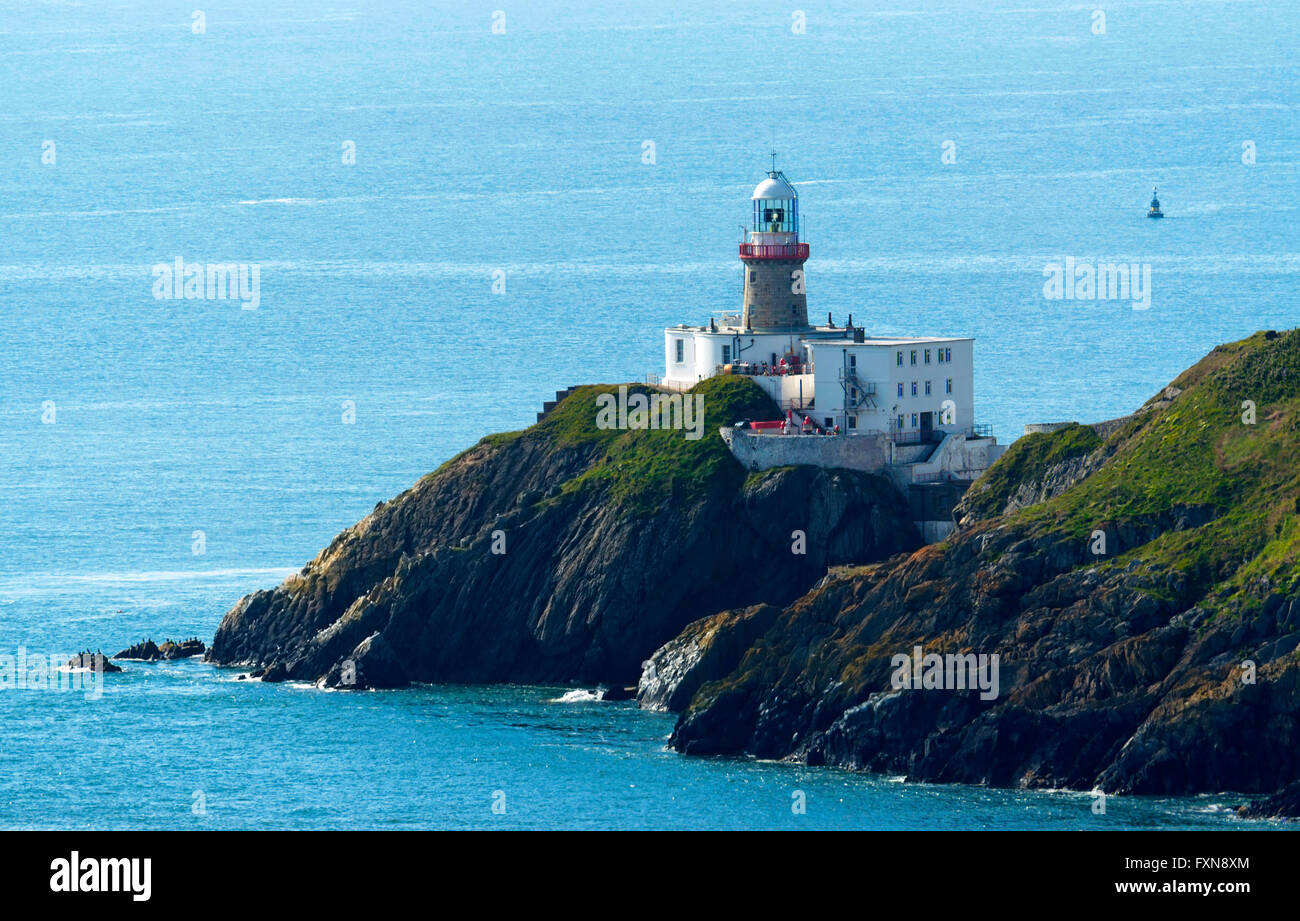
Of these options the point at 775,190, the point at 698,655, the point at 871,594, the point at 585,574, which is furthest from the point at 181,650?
the point at 871,594

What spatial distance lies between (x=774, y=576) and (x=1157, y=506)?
57.1 ft

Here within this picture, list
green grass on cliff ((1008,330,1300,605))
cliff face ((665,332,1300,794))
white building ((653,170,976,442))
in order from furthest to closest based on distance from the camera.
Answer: white building ((653,170,976,442)) < green grass on cliff ((1008,330,1300,605)) < cliff face ((665,332,1300,794))

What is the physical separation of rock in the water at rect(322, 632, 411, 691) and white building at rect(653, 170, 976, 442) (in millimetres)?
20020

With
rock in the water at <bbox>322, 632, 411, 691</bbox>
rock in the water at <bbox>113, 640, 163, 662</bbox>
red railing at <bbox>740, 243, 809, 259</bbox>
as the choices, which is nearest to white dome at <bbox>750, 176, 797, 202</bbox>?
red railing at <bbox>740, 243, 809, 259</bbox>

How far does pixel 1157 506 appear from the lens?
116188 millimetres

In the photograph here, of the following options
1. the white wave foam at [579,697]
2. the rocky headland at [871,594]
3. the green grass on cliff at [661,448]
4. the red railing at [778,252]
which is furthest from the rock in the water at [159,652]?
the red railing at [778,252]

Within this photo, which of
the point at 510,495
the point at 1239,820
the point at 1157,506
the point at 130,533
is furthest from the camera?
the point at 130,533

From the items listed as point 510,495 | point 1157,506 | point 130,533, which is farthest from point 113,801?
point 130,533

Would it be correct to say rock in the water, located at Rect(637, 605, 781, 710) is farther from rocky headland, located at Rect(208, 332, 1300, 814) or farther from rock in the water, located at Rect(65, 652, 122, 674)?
rock in the water, located at Rect(65, 652, 122, 674)

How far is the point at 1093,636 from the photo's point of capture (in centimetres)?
10838

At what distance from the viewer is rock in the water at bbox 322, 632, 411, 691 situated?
5022 inches

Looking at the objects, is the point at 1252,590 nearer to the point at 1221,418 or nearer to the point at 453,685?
the point at 1221,418

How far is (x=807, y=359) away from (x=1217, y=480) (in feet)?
85.6

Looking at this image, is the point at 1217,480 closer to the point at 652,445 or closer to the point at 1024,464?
the point at 1024,464
